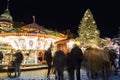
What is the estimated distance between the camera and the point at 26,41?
25.3 meters

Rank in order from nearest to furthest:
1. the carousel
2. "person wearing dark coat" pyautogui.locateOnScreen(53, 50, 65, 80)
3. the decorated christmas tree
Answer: "person wearing dark coat" pyautogui.locateOnScreen(53, 50, 65, 80)
the carousel
the decorated christmas tree

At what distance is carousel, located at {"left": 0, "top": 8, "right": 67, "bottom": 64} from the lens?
24.4 m

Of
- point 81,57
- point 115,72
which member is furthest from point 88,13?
point 81,57

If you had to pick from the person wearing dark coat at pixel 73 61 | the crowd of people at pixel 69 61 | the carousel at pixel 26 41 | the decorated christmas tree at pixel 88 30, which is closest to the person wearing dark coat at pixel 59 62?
the crowd of people at pixel 69 61

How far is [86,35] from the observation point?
46.3m

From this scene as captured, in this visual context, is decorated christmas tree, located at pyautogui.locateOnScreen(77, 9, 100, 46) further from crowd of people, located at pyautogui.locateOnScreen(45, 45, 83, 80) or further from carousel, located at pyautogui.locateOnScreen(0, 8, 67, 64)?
crowd of people, located at pyautogui.locateOnScreen(45, 45, 83, 80)

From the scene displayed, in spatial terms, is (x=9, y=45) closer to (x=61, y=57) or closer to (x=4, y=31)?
(x=4, y=31)

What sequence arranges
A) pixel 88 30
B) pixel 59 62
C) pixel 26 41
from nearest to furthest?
pixel 59 62
pixel 26 41
pixel 88 30

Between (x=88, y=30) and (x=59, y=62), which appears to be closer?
(x=59, y=62)

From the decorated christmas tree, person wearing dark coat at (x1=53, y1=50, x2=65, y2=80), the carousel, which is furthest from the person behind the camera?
the decorated christmas tree

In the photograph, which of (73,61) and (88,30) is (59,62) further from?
(88,30)

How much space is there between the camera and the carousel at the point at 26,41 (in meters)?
24.4

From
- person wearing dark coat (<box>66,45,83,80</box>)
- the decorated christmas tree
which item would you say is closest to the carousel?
person wearing dark coat (<box>66,45,83,80</box>)

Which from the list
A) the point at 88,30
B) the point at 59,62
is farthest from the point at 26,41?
the point at 88,30
